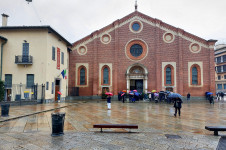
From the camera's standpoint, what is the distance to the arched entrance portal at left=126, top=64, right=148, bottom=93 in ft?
97.5

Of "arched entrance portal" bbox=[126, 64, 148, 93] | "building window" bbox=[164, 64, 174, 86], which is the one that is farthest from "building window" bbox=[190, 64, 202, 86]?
"arched entrance portal" bbox=[126, 64, 148, 93]

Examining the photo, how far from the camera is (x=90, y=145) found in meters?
5.98

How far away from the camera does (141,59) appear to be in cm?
3022

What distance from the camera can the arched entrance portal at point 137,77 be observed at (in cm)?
2970

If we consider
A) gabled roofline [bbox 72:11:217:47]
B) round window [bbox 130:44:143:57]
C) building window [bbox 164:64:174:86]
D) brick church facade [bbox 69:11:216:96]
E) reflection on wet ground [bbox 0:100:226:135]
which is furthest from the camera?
round window [bbox 130:44:143:57]

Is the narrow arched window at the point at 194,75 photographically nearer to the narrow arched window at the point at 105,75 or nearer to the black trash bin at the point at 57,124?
the narrow arched window at the point at 105,75

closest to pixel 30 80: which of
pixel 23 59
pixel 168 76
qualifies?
pixel 23 59

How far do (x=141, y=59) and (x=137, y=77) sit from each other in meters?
2.98

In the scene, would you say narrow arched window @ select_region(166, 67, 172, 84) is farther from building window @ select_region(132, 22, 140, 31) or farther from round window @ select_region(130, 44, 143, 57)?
building window @ select_region(132, 22, 140, 31)

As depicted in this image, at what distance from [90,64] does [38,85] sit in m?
11.4

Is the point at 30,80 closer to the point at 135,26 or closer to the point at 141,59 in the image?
the point at 141,59

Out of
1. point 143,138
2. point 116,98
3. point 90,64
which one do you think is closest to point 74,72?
point 90,64

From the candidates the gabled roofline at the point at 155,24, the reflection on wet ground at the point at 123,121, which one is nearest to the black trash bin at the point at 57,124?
the reflection on wet ground at the point at 123,121

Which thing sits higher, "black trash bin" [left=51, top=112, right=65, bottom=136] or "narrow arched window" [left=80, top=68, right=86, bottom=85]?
"narrow arched window" [left=80, top=68, right=86, bottom=85]
